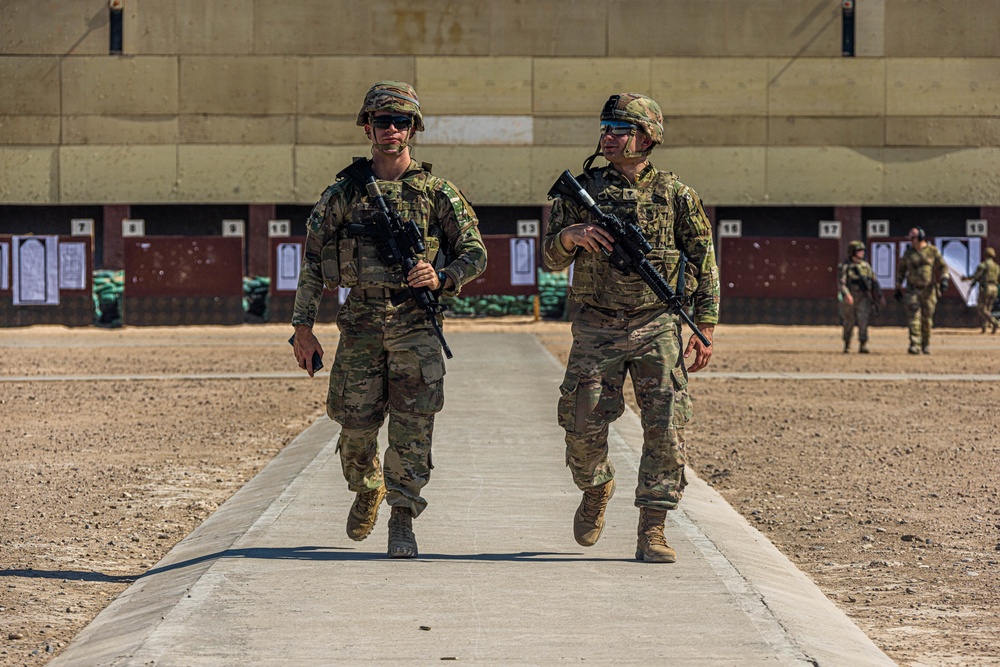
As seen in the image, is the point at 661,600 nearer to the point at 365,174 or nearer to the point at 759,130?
the point at 365,174

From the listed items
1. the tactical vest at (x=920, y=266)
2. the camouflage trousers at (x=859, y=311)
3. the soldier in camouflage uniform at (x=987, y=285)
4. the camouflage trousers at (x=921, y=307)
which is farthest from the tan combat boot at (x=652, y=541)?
the soldier in camouflage uniform at (x=987, y=285)

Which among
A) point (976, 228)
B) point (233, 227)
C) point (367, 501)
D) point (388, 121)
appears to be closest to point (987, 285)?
point (976, 228)

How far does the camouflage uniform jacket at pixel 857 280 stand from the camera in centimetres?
2441

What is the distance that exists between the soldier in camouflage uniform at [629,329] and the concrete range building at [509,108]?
28.4 metres

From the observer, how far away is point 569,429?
6.95 metres

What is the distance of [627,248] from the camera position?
22.5 feet

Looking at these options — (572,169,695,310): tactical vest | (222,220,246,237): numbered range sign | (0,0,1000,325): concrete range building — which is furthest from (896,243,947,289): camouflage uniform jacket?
(572,169,695,310): tactical vest

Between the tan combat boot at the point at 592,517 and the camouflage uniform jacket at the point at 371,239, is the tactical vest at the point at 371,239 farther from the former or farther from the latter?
the tan combat boot at the point at 592,517

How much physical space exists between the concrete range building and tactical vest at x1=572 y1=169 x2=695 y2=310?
1120 inches

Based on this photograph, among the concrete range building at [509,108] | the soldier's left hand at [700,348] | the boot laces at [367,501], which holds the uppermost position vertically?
the concrete range building at [509,108]

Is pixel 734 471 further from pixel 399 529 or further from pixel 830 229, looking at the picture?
pixel 830 229

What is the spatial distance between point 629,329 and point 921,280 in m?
18.6

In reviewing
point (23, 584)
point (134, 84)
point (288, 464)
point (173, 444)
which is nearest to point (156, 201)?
point (134, 84)

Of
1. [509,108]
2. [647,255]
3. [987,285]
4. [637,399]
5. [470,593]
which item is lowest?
[470,593]
